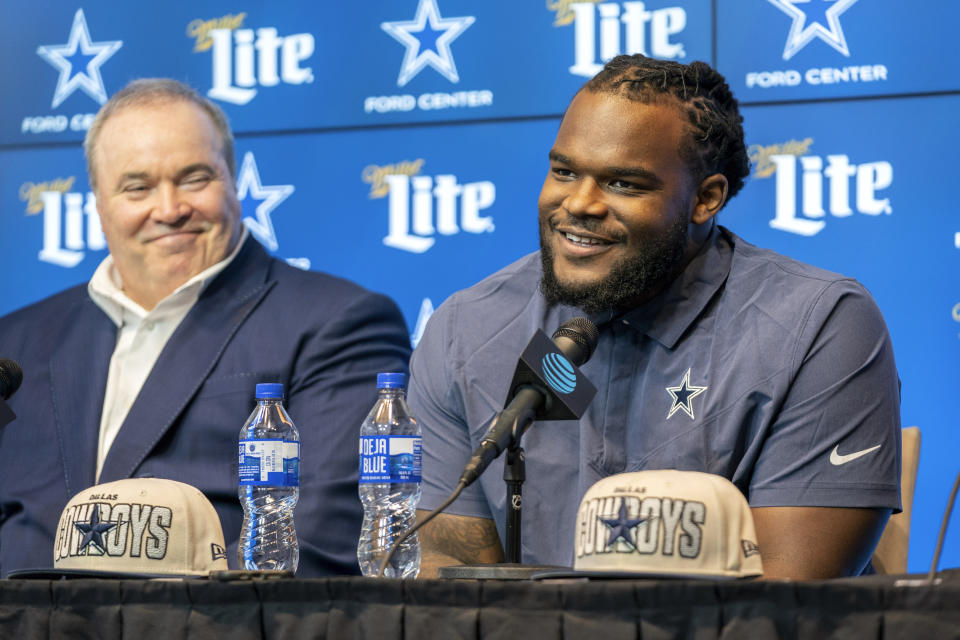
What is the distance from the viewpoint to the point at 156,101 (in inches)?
121

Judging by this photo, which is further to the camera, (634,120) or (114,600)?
(634,120)

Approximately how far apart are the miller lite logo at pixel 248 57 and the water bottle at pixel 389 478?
65.7 inches

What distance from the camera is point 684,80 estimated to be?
2.23m

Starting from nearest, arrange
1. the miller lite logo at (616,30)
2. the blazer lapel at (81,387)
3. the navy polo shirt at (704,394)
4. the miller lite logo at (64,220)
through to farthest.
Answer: the navy polo shirt at (704,394) < the blazer lapel at (81,387) < the miller lite logo at (616,30) < the miller lite logo at (64,220)

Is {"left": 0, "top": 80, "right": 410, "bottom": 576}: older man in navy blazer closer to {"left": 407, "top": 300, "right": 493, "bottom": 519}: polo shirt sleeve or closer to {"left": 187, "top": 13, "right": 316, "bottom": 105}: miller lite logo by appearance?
{"left": 407, "top": 300, "right": 493, "bottom": 519}: polo shirt sleeve

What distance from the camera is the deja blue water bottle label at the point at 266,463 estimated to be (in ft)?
6.02

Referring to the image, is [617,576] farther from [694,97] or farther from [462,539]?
[694,97]

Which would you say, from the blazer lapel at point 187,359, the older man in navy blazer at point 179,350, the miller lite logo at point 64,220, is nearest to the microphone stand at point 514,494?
the older man in navy blazer at point 179,350

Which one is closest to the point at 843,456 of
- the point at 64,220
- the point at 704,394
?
the point at 704,394

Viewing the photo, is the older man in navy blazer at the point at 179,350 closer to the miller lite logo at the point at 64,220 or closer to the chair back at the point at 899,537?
the miller lite logo at the point at 64,220

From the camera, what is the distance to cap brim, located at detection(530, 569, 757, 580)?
49.1 inches

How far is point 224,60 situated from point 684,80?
198 cm

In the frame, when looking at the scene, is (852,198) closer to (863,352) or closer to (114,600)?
(863,352)

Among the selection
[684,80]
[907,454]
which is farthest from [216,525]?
[907,454]
